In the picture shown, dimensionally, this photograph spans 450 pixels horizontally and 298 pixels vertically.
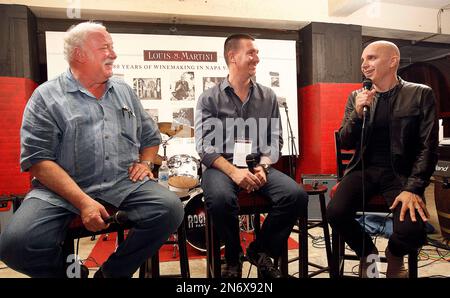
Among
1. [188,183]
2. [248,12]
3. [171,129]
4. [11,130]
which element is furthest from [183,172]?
[248,12]

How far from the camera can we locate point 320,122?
3738 millimetres

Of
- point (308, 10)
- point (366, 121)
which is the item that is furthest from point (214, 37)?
point (366, 121)

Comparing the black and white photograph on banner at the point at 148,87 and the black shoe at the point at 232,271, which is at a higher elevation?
the black and white photograph on banner at the point at 148,87

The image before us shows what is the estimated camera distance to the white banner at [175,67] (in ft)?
9.13

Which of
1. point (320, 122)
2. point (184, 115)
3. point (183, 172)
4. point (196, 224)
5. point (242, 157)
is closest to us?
point (242, 157)

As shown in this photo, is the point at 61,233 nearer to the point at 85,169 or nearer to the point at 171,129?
the point at 85,169

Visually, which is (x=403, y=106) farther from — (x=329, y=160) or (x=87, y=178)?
(x=329, y=160)

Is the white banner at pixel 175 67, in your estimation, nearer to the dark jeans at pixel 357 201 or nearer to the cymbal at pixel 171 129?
the cymbal at pixel 171 129

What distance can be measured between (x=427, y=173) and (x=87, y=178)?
1.63m

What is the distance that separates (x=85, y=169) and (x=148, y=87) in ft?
5.97

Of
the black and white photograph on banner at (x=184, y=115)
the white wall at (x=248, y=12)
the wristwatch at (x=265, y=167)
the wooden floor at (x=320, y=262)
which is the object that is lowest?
the wooden floor at (x=320, y=262)

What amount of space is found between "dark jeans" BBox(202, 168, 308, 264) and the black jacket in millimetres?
466

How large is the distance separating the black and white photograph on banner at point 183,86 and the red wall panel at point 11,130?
3.88 feet

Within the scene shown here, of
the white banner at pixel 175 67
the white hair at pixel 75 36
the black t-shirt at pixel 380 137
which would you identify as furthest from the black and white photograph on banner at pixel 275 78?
the white hair at pixel 75 36
